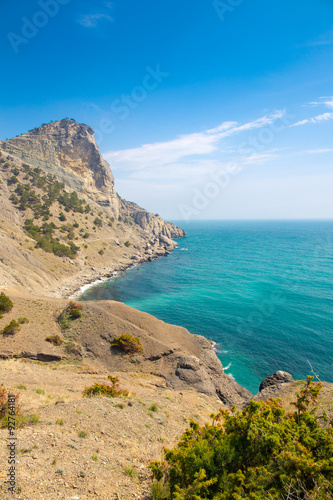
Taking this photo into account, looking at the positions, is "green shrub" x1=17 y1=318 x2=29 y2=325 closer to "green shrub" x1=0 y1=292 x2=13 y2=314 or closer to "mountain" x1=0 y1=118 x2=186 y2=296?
"green shrub" x1=0 y1=292 x2=13 y2=314

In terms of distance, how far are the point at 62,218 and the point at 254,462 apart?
279 ft

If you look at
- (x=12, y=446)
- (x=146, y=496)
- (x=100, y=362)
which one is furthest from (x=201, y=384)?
(x=12, y=446)

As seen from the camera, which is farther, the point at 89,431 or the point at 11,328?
the point at 11,328

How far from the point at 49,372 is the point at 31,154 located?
364 feet

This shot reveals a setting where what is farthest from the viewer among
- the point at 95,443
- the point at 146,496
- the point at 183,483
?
the point at 95,443

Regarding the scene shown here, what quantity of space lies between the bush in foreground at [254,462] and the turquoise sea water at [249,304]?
72.7 ft

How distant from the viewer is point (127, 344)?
26172mm

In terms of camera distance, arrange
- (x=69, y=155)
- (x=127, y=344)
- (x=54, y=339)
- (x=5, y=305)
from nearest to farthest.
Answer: (x=54, y=339)
(x=127, y=344)
(x=5, y=305)
(x=69, y=155)

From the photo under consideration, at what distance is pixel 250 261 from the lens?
3332 inches

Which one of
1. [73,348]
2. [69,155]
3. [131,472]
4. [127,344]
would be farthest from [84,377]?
[69,155]

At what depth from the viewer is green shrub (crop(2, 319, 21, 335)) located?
2448 centimetres

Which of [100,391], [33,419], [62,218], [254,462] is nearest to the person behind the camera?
[254,462]

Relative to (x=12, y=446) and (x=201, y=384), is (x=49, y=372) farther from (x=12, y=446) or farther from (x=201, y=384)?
(x=201, y=384)

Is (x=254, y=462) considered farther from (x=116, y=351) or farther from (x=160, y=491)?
(x=116, y=351)
